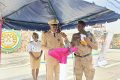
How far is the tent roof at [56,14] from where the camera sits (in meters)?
5.05

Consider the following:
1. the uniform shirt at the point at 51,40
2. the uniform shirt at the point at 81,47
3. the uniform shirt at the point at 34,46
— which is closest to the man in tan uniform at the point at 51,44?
the uniform shirt at the point at 51,40

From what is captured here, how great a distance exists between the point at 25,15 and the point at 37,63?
2.08 m

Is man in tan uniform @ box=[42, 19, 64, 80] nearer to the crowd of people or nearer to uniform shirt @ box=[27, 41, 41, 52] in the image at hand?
the crowd of people

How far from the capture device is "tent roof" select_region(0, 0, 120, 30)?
5.05 metres

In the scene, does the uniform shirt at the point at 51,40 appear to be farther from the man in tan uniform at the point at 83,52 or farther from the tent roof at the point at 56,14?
the tent roof at the point at 56,14

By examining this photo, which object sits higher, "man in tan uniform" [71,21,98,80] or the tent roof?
the tent roof

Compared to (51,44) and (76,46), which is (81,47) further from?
(51,44)

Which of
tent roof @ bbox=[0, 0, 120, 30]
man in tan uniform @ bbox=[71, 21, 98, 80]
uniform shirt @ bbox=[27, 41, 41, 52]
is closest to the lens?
tent roof @ bbox=[0, 0, 120, 30]

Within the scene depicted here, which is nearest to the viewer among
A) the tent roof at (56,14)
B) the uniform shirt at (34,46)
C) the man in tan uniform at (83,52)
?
the tent roof at (56,14)

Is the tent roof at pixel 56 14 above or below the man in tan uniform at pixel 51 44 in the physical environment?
above

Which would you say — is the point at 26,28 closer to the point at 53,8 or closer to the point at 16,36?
the point at 53,8

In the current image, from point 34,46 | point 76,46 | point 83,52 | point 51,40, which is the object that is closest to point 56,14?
point 51,40

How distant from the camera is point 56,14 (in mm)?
5992

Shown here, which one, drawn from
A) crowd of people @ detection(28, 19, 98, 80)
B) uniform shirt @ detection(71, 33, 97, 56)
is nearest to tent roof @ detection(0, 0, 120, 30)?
crowd of people @ detection(28, 19, 98, 80)
